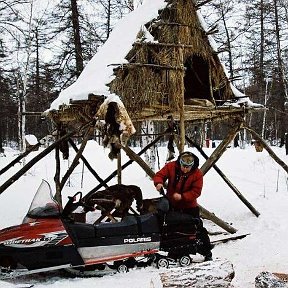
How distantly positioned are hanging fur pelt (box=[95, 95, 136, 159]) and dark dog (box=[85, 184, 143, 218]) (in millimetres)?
1504

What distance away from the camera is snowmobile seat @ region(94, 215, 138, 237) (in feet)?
21.8

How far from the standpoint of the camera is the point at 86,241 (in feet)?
21.3

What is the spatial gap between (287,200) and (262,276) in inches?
288

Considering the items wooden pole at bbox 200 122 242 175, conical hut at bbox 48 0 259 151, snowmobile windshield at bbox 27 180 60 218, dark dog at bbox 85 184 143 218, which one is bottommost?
dark dog at bbox 85 184 143 218

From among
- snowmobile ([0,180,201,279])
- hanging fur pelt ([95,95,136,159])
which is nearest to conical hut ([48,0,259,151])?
hanging fur pelt ([95,95,136,159])

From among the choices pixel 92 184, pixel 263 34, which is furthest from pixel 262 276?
pixel 263 34

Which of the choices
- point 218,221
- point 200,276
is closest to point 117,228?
point 200,276

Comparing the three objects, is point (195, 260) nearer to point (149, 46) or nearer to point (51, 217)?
point (51, 217)

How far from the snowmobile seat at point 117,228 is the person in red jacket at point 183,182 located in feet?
2.58

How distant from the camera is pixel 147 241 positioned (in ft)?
22.4

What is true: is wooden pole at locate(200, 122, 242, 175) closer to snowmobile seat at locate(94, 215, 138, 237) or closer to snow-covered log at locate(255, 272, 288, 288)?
snowmobile seat at locate(94, 215, 138, 237)

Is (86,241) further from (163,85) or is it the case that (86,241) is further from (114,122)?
(163,85)

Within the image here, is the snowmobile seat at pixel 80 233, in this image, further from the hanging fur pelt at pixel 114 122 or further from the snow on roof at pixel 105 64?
the snow on roof at pixel 105 64

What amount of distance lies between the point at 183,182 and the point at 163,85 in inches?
96.6
